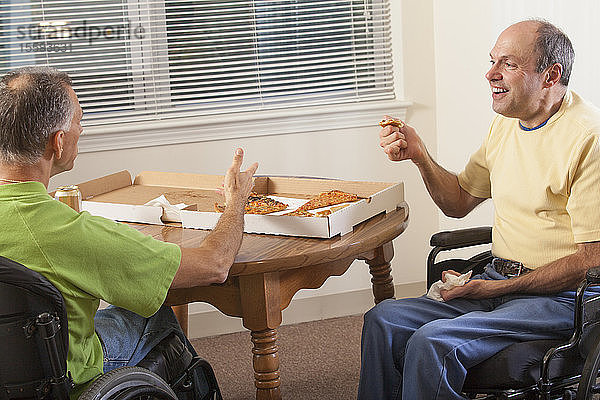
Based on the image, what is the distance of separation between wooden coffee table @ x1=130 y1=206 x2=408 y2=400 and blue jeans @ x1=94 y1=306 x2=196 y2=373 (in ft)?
0.24

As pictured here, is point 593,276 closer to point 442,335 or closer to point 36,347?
point 442,335

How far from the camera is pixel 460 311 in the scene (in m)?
2.24

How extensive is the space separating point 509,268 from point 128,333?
107 centimetres

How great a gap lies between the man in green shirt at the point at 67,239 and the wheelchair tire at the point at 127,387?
Answer: 15cm

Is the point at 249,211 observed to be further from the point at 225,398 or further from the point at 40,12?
the point at 40,12

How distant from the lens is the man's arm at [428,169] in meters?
2.52

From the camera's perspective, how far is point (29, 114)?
1.70 m

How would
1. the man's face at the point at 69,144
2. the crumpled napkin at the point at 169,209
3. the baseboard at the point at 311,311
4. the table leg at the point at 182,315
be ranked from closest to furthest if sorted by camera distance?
the man's face at the point at 69,144 < the crumpled napkin at the point at 169,209 < the table leg at the point at 182,315 < the baseboard at the point at 311,311

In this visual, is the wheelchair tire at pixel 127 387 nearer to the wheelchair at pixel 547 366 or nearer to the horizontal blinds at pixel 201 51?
the wheelchair at pixel 547 366

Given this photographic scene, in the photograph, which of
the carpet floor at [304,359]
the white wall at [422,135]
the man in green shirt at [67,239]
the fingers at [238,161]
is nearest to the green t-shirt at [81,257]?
the man in green shirt at [67,239]

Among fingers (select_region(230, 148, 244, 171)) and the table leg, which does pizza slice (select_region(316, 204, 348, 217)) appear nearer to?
fingers (select_region(230, 148, 244, 171))

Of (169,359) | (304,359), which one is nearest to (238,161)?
(169,359)

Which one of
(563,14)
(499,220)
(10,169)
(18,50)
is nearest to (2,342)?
(10,169)

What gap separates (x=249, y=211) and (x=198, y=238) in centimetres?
17
